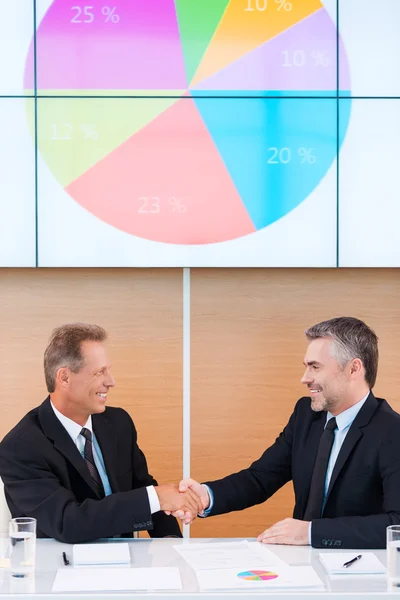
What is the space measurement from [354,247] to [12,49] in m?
1.81

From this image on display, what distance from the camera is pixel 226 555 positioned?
2238mm

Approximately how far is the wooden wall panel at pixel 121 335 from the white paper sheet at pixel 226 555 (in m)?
1.55

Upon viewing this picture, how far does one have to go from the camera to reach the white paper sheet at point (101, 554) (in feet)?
7.07

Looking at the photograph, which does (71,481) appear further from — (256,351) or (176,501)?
(256,351)

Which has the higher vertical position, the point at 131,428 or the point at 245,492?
the point at 131,428

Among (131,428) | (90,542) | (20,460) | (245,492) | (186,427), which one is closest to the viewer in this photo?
(90,542)

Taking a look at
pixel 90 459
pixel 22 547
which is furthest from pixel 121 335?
pixel 22 547

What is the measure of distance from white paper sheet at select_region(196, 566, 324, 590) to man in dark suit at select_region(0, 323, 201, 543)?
481mm

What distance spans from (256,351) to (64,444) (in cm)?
142

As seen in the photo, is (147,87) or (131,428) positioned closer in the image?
(131,428)

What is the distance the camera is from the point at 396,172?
12.4 ft

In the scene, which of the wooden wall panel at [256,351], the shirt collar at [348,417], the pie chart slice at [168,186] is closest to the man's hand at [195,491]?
the shirt collar at [348,417]

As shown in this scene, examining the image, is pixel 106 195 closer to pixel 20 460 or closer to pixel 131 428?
pixel 131 428

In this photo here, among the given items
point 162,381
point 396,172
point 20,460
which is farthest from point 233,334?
point 20,460
